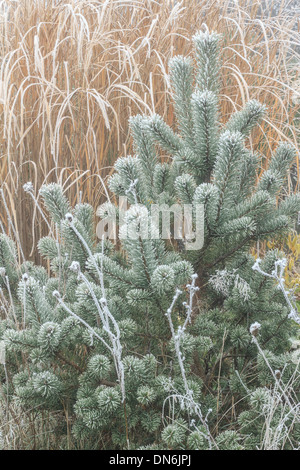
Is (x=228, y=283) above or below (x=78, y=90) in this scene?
below

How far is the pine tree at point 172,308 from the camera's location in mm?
1382

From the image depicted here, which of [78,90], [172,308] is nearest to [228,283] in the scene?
[172,308]

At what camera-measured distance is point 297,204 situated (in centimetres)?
164

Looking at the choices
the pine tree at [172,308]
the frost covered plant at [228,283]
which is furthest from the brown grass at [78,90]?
the frost covered plant at [228,283]

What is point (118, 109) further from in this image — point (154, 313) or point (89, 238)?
point (154, 313)

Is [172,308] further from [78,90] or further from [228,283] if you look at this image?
[78,90]

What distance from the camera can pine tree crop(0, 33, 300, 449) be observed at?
1382 millimetres

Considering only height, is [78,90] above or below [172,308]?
above

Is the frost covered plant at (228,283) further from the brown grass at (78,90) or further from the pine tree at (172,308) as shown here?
the brown grass at (78,90)

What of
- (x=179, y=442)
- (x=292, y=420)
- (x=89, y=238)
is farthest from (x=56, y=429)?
(x=292, y=420)

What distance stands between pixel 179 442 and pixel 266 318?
0.53 m

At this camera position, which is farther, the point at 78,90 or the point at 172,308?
the point at 78,90

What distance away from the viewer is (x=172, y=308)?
5.08 feet

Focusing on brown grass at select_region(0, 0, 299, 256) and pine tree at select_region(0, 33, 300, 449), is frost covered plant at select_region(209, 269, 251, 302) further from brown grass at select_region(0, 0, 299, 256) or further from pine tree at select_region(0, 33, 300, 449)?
brown grass at select_region(0, 0, 299, 256)
